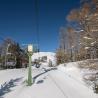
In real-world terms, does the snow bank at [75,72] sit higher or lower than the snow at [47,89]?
higher

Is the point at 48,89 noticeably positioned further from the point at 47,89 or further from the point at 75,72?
the point at 75,72

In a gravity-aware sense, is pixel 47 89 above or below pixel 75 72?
below

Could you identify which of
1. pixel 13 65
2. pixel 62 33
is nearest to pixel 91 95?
pixel 62 33

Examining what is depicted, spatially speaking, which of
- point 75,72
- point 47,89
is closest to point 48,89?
point 47,89

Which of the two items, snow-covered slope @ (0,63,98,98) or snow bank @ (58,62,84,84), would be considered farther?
snow bank @ (58,62,84,84)

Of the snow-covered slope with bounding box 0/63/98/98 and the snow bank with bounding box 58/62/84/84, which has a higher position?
the snow bank with bounding box 58/62/84/84

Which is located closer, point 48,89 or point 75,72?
point 48,89

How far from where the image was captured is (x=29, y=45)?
23578 millimetres

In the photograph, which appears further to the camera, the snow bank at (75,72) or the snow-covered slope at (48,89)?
the snow bank at (75,72)

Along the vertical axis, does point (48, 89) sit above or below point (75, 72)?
below

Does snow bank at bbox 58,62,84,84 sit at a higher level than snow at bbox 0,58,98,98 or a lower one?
higher

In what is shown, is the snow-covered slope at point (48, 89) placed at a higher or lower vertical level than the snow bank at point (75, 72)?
lower

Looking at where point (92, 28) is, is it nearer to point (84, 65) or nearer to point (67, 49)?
point (84, 65)

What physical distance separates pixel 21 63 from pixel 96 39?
80.2 m
